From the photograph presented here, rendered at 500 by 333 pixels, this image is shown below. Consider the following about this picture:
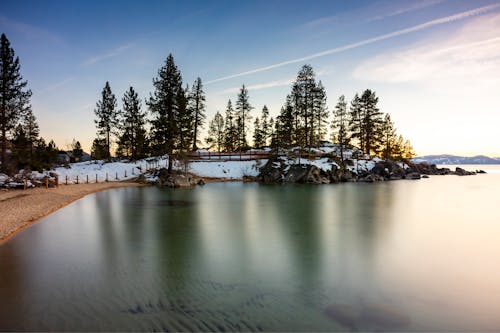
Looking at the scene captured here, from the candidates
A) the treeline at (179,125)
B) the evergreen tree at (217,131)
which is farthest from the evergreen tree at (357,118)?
the evergreen tree at (217,131)

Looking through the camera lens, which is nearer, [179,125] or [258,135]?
[179,125]

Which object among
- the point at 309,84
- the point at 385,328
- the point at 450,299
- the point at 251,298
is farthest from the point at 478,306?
the point at 309,84

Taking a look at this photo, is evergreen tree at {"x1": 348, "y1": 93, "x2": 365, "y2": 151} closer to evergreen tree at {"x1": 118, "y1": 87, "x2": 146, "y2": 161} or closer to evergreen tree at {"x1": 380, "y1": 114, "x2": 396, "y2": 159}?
evergreen tree at {"x1": 380, "y1": 114, "x2": 396, "y2": 159}

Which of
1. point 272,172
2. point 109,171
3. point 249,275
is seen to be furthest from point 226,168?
Result: point 249,275

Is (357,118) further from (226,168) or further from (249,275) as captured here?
(249,275)

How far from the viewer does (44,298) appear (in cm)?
698

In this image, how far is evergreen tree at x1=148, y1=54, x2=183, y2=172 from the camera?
40031mm

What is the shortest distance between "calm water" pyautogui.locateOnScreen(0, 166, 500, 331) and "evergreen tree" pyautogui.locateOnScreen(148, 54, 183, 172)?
2338 cm

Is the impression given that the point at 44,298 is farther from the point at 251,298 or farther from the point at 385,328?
the point at 385,328

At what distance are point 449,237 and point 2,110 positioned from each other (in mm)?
48896

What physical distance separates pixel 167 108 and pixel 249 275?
36.7m

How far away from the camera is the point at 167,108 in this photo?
4125cm

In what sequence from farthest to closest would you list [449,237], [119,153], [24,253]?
[119,153] < [449,237] < [24,253]

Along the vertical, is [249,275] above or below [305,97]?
below
